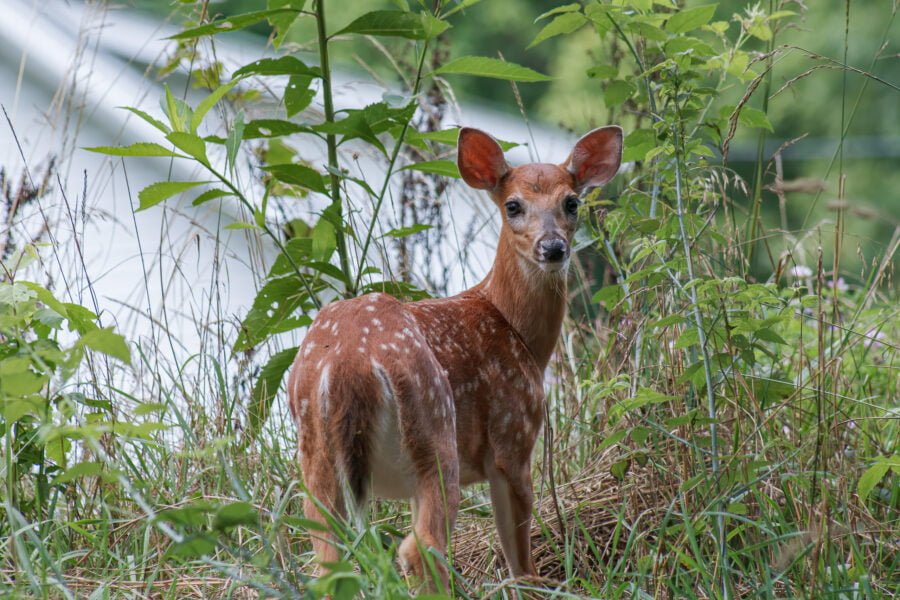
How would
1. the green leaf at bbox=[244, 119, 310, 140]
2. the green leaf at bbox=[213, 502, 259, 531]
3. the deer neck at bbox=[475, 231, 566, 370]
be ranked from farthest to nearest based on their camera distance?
1. the deer neck at bbox=[475, 231, 566, 370]
2. the green leaf at bbox=[244, 119, 310, 140]
3. the green leaf at bbox=[213, 502, 259, 531]

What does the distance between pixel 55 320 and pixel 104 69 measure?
3569 millimetres

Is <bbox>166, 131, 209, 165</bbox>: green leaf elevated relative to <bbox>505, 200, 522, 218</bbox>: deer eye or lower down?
elevated

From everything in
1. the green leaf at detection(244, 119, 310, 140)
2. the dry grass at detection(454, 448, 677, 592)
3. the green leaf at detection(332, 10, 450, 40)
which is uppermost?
the green leaf at detection(332, 10, 450, 40)

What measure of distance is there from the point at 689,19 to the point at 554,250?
29.3 inches

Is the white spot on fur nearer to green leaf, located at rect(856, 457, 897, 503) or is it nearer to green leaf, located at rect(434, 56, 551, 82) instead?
green leaf, located at rect(434, 56, 551, 82)

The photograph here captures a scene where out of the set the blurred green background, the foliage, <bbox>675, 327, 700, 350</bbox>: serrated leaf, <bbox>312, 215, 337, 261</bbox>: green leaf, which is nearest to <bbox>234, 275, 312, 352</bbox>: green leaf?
the foliage

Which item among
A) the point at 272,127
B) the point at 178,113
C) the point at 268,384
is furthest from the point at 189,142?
the point at 268,384

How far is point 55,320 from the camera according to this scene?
3.17 metres

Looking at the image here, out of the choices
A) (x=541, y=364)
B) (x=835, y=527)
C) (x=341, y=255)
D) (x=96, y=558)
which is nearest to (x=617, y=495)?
(x=541, y=364)

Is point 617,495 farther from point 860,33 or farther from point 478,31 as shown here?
point 478,31

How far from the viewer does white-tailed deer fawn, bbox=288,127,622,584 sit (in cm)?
288

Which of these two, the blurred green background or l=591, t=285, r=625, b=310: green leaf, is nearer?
l=591, t=285, r=625, b=310: green leaf

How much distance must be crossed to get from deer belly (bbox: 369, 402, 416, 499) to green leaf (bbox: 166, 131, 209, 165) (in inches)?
33.9

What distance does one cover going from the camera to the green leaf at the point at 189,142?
10.2ft
